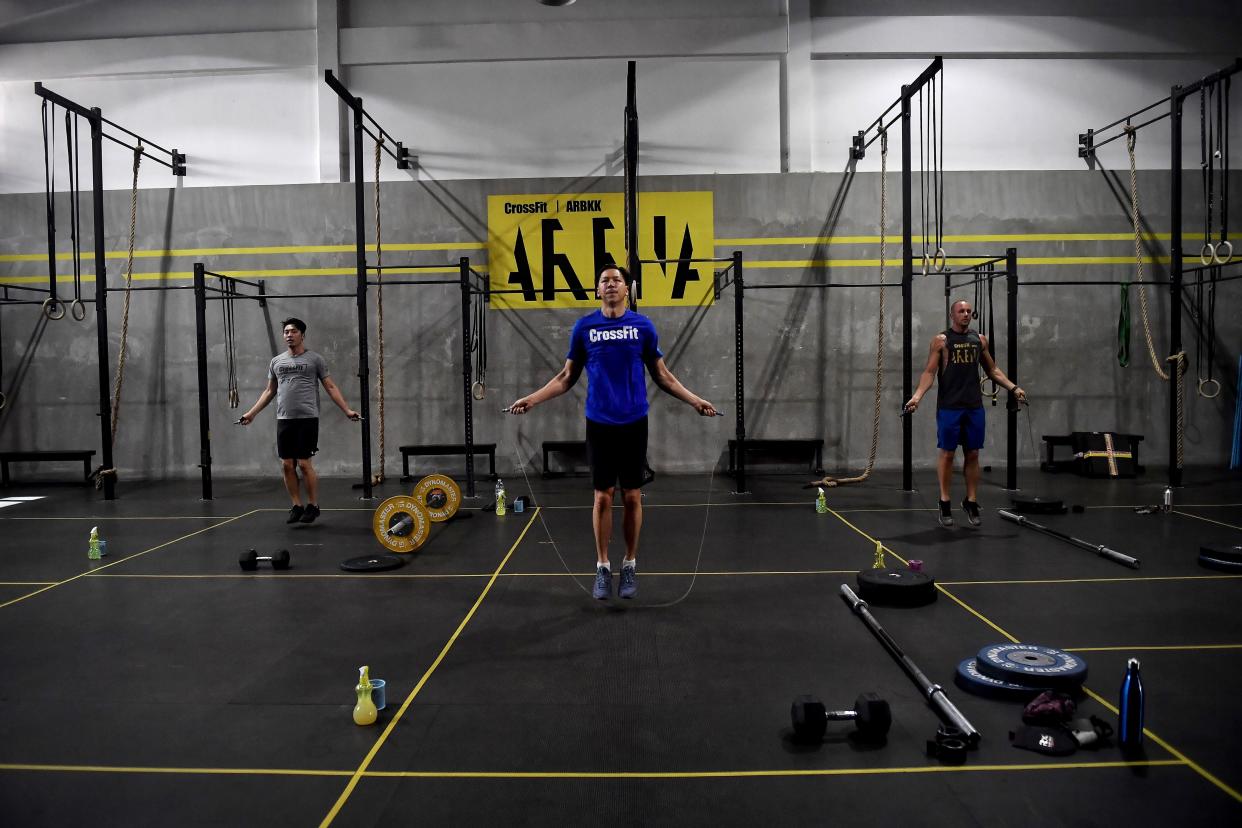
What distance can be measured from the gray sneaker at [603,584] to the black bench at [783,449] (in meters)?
4.39

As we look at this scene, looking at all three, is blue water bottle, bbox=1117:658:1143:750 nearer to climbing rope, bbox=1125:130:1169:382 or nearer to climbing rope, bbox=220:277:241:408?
climbing rope, bbox=1125:130:1169:382

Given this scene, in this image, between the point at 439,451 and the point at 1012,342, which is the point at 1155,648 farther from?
the point at 439,451

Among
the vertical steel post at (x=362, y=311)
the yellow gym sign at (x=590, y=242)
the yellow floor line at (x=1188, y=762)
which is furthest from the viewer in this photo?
the yellow gym sign at (x=590, y=242)

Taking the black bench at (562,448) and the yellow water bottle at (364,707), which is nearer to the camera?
the yellow water bottle at (364,707)

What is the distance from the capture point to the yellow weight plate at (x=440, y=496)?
16.0ft

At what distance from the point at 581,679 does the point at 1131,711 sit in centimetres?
148

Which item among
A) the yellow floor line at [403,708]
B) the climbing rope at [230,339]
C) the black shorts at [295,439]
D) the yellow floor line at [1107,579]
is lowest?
the yellow floor line at [403,708]

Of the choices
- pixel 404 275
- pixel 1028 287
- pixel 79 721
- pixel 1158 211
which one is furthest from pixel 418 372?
pixel 1158 211

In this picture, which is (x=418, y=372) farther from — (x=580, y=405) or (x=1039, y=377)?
(x=1039, y=377)

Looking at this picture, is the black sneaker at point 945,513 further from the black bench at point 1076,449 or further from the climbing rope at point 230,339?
the climbing rope at point 230,339

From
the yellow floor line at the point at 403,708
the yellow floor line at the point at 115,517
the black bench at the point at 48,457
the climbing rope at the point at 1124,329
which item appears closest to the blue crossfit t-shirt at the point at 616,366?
the yellow floor line at the point at 403,708

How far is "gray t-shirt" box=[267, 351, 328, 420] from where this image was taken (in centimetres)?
505

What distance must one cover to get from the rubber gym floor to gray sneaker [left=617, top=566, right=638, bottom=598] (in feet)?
0.36

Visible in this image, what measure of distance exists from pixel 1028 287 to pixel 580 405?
4.85m
